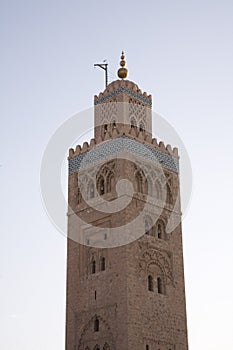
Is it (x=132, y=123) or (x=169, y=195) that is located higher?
(x=132, y=123)

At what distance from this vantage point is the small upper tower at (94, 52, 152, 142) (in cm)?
1938

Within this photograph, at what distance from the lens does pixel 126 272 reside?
16578 mm

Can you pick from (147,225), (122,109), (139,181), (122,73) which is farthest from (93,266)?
(122,73)

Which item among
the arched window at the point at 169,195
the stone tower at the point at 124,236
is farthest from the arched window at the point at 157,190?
the arched window at the point at 169,195

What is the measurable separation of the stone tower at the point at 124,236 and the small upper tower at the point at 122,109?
37 mm

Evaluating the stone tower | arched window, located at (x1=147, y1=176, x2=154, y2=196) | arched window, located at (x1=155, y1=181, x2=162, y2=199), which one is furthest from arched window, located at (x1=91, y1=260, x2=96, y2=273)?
arched window, located at (x1=155, y1=181, x2=162, y2=199)

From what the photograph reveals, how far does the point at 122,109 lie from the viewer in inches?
767

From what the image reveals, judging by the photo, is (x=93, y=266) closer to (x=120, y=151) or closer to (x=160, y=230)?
(x=160, y=230)

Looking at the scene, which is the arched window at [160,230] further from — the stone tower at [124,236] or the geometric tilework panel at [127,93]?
the geometric tilework panel at [127,93]

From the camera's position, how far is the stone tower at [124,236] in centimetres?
1659

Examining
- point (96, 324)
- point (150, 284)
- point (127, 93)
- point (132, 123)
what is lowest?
point (96, 324)

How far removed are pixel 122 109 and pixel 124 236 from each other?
14.9ft

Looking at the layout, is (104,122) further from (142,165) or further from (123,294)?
(123,294)

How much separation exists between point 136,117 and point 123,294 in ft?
20.2
